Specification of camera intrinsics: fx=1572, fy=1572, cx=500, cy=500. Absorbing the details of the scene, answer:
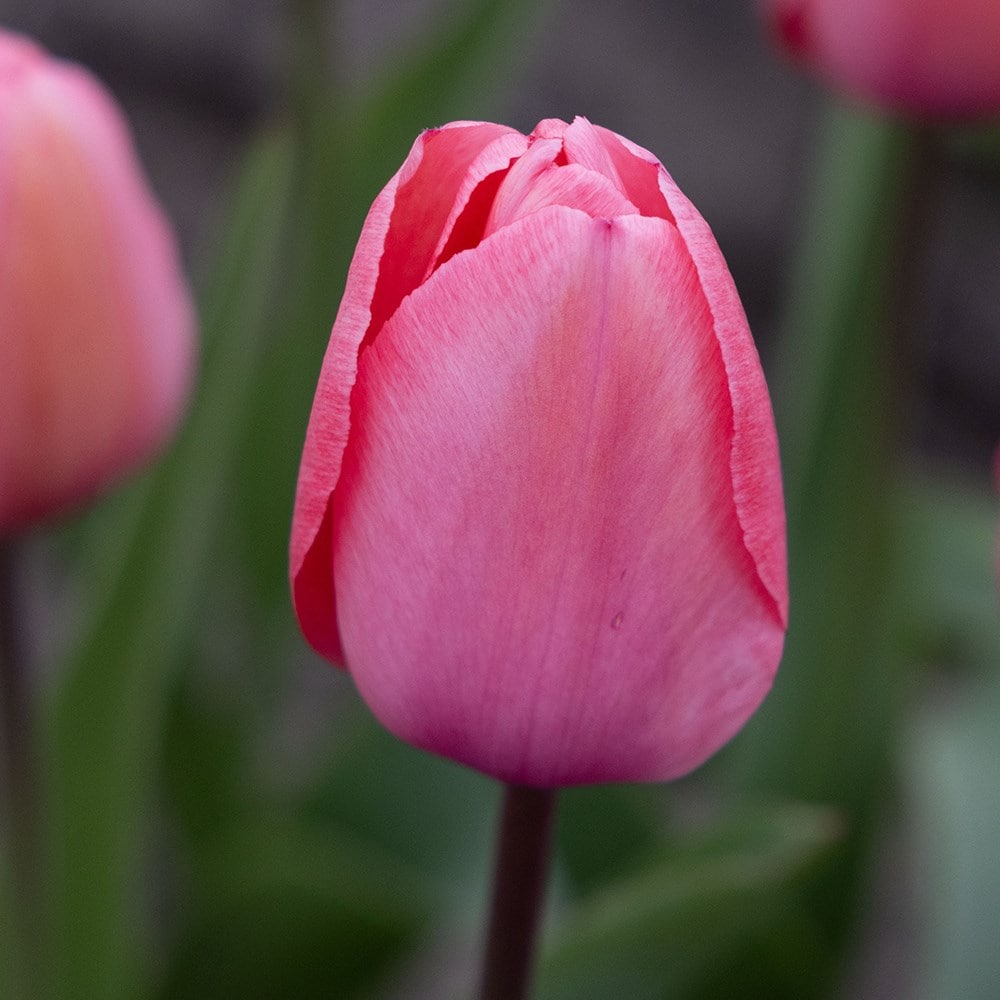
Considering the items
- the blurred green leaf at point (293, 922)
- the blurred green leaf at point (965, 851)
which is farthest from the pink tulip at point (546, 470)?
the blurred green leaf at point (293, 922)

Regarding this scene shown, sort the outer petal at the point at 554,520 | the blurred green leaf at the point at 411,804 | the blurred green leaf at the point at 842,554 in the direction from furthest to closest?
the blurred green leaf at the point at 411,804 → the blurred green leaf at the point at 842,554 → the outer petal at the point at 554,520

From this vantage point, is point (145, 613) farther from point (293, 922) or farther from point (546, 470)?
point (546, 470)

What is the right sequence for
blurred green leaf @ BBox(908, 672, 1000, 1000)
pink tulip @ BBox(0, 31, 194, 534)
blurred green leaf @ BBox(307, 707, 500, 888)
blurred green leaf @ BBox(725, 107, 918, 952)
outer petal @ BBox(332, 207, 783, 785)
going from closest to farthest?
outer petal @ BBox(332, 207, 783, 785) → pink tulip @ BBox(0, 31, 194, 534) → blurred green leaf @ BBox(908, 672, 1000, 1000) → blurred green leaf @ BBox(725, 107, 918, 952) → blurred green leaf @ BBox(307, 707, 500, 888)

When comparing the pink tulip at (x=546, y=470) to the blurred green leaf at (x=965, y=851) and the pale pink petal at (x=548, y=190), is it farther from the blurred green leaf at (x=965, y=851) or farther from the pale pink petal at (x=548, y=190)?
the blurred green leaf at (x=965, y=851)

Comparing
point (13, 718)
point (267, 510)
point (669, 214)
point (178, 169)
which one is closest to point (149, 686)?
point (13, 718)

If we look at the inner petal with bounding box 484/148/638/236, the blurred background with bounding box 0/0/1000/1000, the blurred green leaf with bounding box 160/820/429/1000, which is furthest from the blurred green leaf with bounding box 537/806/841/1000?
the inner petal with bounding box 484/148/638/236

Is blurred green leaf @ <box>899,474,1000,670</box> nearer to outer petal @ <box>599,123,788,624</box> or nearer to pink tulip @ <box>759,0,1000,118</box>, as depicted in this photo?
pink tulip @ <box>759,0,1000,118</box>
